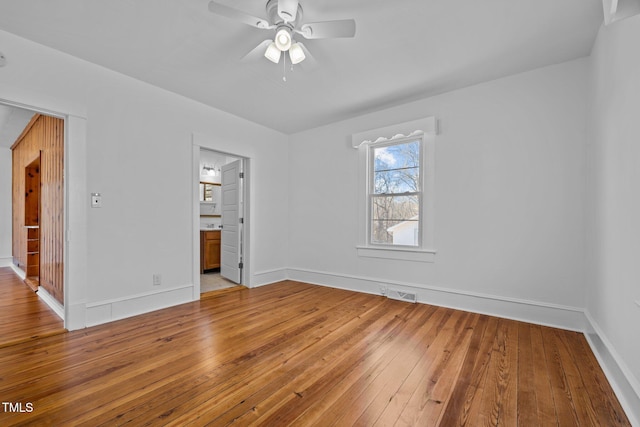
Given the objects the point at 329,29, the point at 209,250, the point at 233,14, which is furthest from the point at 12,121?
the point at 329,29

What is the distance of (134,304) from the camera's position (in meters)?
3.10

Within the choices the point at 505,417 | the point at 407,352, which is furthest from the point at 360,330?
the point at 505,417

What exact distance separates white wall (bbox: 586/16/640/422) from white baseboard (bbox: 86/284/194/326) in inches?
160

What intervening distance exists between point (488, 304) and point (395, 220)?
149 centimetres

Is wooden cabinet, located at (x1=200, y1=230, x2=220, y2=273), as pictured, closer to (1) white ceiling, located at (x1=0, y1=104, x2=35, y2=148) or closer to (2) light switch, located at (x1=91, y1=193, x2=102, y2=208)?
(2) light switch, located at (x1=91, y1=193, x2=102, y2=208)

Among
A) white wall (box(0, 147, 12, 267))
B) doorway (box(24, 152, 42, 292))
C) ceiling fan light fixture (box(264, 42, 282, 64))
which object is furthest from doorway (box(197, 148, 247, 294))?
white wall (box(0, 147, 12, 267))

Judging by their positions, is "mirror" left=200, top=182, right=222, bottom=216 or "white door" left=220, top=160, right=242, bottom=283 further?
"mirror" left=200, top=182, right=222, bottom=216

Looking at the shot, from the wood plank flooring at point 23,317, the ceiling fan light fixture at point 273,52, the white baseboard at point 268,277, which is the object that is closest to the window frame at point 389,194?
the white baseboard at point 268,277

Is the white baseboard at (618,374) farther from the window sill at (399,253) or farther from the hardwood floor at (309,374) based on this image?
the window sill at (399,253)

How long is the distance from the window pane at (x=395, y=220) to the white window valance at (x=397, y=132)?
83cm

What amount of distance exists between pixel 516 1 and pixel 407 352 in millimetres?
2820

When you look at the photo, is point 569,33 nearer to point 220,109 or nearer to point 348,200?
point 348,200

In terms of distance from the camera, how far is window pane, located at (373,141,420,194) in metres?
3.75

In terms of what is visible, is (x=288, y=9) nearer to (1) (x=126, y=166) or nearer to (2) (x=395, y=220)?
(1) (x=126, y=166)
